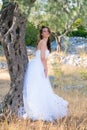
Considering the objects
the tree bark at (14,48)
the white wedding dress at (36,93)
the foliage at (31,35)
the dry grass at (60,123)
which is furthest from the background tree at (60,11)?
the foliage at (31,35)

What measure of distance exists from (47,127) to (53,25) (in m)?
1.53

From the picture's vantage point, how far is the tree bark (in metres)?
6.17

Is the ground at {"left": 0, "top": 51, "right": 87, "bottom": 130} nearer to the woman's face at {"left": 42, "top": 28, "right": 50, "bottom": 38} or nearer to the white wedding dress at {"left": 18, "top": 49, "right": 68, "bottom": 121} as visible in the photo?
the white wedding dress at {"left": 18, "top": 49, "right": 68, "bottom": 121}

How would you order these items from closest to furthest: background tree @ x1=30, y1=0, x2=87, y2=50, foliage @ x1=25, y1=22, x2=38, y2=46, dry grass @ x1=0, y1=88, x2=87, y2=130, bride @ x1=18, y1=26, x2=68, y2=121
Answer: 1. background tree @ x1=30, y1=0, x2=87, y2=50
2. dry grass @ x1=0, y1=88, x2=87, y2=130
3. bride @ x1=18, y1=26, x2=68, y2=121
4. foliage @ x1=25, y1=22, x2=38, y2=46

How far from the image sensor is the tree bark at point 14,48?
20.2 feet

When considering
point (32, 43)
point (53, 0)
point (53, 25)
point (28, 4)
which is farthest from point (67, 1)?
point (32, 43)

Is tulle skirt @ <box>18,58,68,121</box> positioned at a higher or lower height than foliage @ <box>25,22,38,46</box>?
higher

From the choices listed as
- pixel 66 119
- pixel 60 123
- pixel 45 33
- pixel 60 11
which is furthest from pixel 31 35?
pixel 60 11

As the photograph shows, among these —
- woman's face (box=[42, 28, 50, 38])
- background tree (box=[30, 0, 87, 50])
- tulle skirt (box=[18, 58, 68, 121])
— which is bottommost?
tulle skirt (box=[18, 58, 68, 121])

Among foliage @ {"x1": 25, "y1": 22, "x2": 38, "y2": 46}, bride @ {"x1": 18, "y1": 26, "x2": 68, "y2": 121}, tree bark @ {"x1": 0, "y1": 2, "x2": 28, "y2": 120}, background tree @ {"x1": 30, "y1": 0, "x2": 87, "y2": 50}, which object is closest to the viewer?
background tree @ {"x1": 30, "y1": 0, "x2": 87, "y2": 50}

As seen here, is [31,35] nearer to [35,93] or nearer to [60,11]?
[35,93]

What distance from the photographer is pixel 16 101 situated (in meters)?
6.57

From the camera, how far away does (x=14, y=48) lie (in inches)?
248

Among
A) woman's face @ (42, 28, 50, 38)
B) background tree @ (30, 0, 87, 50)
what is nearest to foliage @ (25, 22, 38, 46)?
woman's face @ (42, 28, 50, 38)
